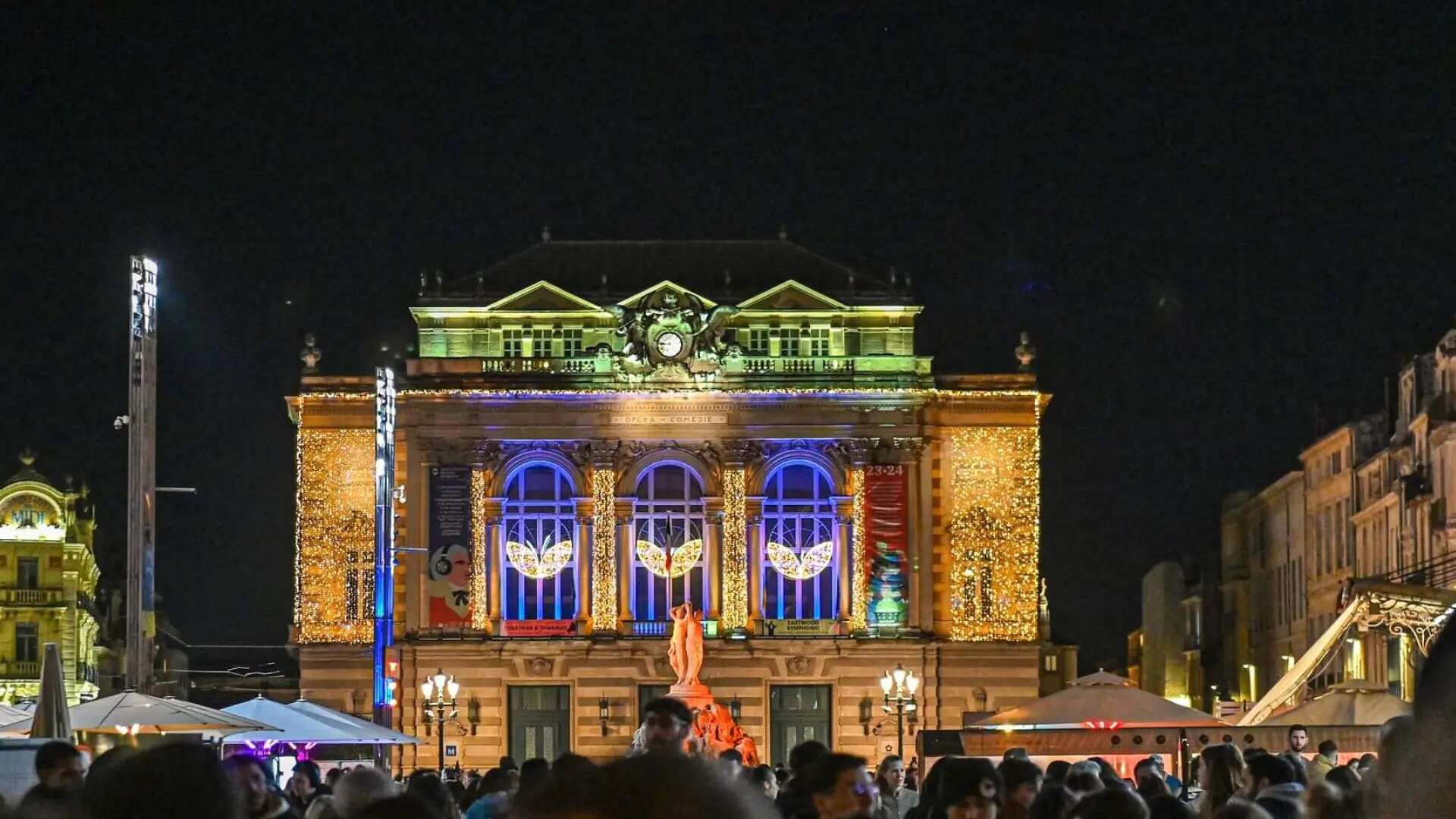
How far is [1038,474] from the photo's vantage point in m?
65.8

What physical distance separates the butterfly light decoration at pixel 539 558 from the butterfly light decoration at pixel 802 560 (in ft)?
16.8

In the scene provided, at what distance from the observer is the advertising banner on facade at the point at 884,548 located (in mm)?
64750

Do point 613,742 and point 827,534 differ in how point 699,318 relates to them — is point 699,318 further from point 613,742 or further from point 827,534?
point 613,742

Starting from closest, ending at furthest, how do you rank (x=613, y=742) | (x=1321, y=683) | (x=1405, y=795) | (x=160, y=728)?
(x=1405, y=795)
(x=160, y=728)
(x=613, y=742)
(x=1321, y=683)

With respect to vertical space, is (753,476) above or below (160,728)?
Result: above

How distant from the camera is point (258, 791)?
1088 cm

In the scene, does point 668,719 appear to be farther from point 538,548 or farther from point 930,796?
point 538,548

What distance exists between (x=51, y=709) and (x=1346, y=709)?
1388 centimetres

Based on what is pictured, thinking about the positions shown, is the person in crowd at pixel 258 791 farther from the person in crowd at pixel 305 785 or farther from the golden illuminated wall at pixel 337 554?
the golden illuminated wall at pixel 337 554

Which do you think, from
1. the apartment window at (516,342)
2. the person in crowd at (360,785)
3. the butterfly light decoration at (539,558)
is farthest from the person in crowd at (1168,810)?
the apartment window at (516,342)

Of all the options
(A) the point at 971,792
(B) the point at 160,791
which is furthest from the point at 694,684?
(B) the point at 160,791

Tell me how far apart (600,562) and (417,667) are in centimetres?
516

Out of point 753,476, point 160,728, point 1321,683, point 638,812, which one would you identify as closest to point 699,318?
point 753,476

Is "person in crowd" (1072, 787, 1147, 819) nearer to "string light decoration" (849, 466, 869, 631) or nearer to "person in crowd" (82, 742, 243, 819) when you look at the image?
"person in crowd" (82, 742, 243, 819)
